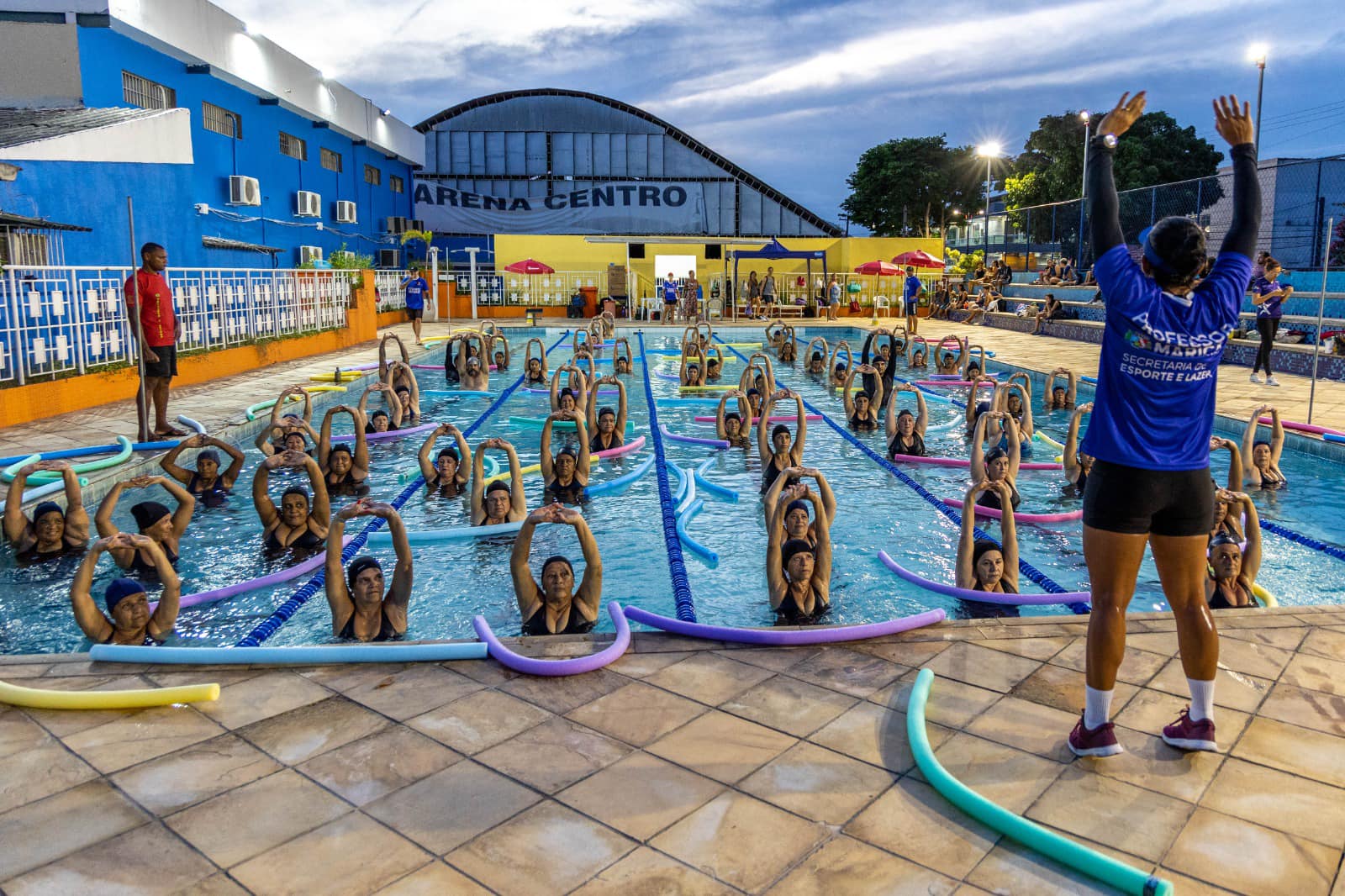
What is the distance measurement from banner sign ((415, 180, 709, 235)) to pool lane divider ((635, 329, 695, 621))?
36221mm

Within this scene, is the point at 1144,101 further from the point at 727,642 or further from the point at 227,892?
the point at 227,892

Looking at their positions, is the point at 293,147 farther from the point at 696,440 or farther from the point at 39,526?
the point at 39,526

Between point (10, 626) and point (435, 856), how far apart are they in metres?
5.27

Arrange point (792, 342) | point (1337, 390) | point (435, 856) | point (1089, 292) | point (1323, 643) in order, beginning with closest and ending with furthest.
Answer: point (435, 856)
point (1323, 643)
point (1337, 390)
point (792, 342)
point (1089, 292)

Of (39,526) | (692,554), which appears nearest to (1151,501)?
(692,554)

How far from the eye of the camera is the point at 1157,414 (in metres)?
3.19

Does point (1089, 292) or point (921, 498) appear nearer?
point (921, 498)

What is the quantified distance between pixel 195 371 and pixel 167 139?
4264 mm

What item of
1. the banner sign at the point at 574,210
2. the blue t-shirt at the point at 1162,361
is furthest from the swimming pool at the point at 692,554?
the banner sign at the point at 574,210

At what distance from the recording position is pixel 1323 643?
4414 millimetres

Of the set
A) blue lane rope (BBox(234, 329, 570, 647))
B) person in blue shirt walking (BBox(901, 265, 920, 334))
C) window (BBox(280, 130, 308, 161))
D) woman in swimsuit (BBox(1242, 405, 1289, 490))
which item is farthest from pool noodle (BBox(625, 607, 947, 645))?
window (BBox(280, 130, 308, 161))

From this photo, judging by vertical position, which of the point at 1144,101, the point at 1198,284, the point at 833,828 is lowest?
the point at 833,828

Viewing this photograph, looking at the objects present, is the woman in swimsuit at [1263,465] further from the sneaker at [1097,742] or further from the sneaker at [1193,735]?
the sneaker at [1097,742]

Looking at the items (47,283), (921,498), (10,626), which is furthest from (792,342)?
(10,626)
